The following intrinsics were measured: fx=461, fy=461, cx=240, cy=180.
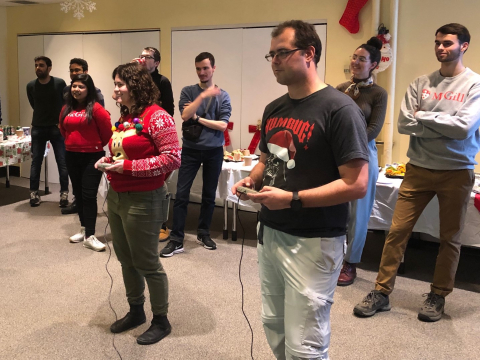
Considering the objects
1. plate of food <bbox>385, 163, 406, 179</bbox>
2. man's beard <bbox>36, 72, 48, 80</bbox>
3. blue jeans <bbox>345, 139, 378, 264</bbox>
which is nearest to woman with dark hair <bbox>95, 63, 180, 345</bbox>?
blue jeans <bbox>345, 139, 378, 264</bbox>

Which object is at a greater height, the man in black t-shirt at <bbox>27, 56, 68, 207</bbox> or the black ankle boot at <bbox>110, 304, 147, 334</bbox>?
the man in black t-shirt at <bbox>27, 56, 68, 207</bbox>

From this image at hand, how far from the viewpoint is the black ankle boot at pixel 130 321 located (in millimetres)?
2412

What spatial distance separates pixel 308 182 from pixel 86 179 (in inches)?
102

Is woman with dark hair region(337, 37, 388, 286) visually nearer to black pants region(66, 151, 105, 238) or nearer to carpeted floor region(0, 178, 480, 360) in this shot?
carpeted floor region(0, 178, 480, 360)

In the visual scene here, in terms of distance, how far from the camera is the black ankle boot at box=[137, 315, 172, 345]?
230 centimetres

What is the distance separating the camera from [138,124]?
2088 millimetres

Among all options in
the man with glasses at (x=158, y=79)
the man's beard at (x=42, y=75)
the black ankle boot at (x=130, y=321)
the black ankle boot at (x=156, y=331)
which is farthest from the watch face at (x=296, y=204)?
the man's beard at (x=42, y=75)

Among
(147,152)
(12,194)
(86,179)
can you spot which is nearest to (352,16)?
(86,179)

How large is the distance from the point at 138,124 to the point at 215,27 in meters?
3.21

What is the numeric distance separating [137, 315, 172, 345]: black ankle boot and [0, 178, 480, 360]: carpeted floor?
0.03m

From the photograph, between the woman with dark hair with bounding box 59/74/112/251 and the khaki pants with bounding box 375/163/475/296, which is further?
the woman with dark hair with bounding box 59/74/112/251

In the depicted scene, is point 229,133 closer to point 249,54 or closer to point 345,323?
point 249,54

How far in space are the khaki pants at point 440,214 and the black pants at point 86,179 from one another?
2.23 metres

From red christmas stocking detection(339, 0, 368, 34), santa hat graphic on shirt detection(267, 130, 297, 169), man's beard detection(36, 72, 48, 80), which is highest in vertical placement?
red christmas stocking detection(339, 0, 368, 34)
